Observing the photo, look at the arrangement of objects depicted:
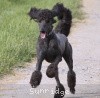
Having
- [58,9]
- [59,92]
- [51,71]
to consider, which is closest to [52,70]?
[51,71]

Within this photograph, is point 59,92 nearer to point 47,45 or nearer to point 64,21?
point 47,45

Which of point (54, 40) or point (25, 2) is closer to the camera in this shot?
point (54, 40)

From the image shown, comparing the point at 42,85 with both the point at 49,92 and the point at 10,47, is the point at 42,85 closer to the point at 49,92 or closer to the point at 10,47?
the point at 49,92

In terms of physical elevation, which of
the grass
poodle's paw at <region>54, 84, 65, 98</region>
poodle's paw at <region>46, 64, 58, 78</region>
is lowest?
the grass

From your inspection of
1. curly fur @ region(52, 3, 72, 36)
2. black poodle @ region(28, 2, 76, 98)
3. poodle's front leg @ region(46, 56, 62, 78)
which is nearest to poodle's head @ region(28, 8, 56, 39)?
black poodle @ region(28, 2, 76, 98)

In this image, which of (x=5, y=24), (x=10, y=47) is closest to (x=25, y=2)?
(x=5, y=24)

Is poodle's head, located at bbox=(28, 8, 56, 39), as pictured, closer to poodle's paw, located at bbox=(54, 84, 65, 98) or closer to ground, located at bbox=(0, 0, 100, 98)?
poodle's paw, located at bbox=(54, 84, 65, 98)

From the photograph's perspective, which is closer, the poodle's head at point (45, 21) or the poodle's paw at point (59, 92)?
the poodle's head at point (45, 21)

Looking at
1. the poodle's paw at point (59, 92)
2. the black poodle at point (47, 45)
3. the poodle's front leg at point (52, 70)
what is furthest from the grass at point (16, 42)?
the poodle's front leg at point (52, 70)

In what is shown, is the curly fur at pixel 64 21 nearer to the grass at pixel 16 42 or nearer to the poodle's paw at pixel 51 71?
the poodle's paw at pixel 51 71

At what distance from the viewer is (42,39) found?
22.3 feet

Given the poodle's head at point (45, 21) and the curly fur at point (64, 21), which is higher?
the poodle's head at point (45, 21)

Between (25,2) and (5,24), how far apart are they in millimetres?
10009

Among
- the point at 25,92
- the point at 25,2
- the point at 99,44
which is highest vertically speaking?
the point at 25,92
